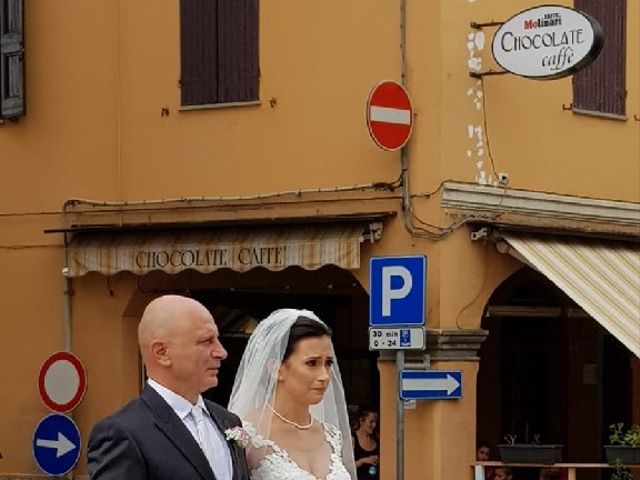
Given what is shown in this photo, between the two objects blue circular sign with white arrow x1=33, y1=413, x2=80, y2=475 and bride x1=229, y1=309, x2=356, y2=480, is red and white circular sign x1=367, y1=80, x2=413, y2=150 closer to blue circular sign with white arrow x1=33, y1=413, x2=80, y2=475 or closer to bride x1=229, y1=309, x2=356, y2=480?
blue circular sign with white arrow x1=33, y1=413, x2=80, y2=475

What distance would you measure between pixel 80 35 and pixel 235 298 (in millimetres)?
3191

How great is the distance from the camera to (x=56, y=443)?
59.2 feet

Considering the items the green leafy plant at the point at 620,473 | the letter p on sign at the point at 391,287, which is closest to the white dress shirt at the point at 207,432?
the letter p on sign at the point at 391,287

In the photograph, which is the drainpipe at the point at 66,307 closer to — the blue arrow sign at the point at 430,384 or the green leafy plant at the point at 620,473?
the blue arrow sign at the point at 430,384

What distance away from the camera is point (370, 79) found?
57.6 feet

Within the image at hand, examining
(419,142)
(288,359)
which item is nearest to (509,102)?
(419,142)

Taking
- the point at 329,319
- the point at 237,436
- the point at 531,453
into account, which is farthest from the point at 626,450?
the point at 237,436

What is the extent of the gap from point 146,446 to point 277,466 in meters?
1.30

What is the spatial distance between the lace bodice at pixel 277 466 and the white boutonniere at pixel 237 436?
0.60 metres

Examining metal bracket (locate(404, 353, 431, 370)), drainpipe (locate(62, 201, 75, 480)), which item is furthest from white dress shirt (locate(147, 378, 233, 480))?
drainpipe (locate(62, 201, 75, 480))

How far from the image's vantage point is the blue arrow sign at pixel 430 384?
15.6m

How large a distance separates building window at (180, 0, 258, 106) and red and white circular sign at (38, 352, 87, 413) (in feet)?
9.11

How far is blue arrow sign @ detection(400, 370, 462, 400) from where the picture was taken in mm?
15602

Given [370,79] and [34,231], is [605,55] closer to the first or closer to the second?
[370,79]
